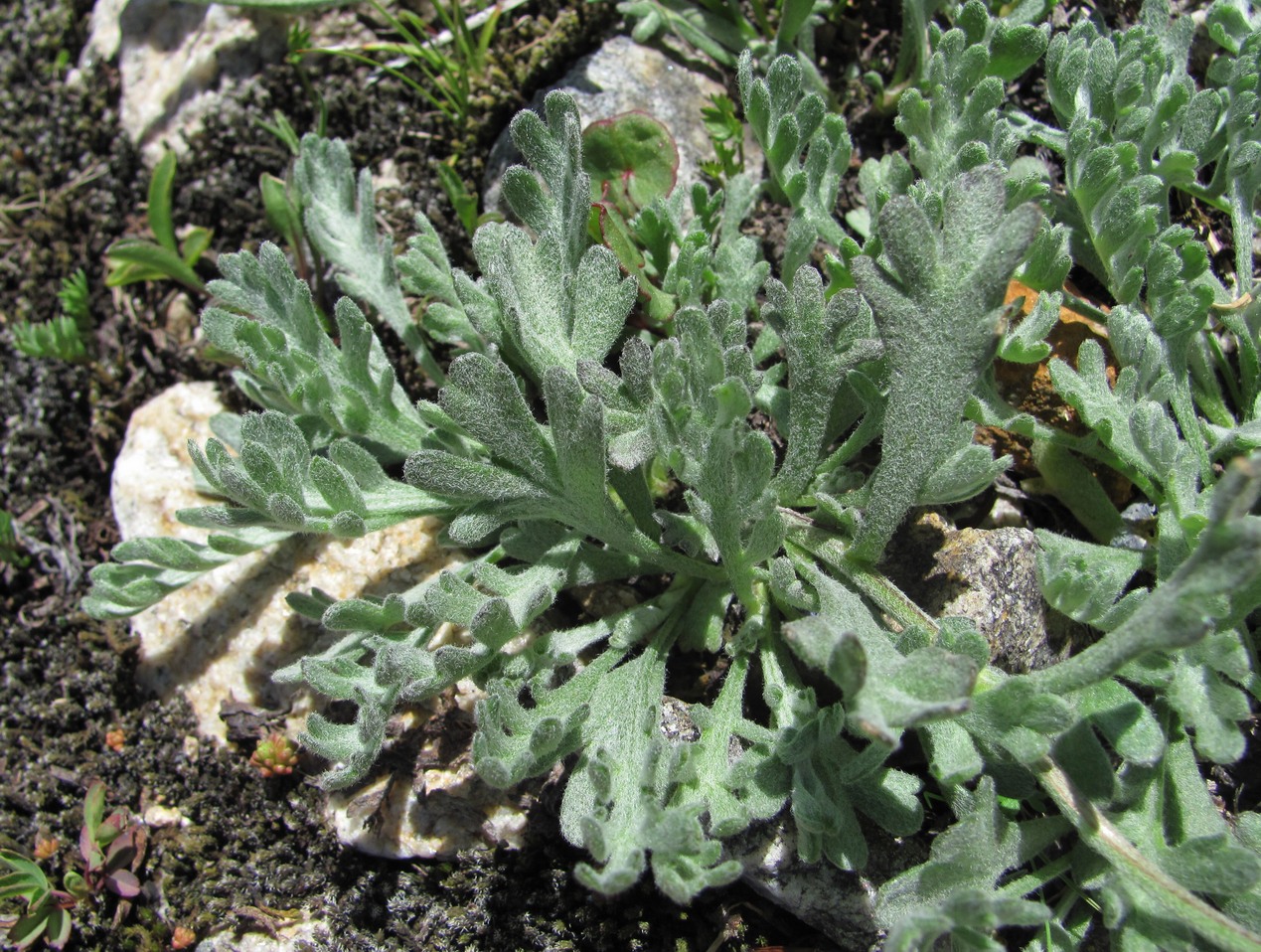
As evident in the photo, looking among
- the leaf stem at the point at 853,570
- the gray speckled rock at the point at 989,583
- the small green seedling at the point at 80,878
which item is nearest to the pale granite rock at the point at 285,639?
the small green seedling at the point at 80,878

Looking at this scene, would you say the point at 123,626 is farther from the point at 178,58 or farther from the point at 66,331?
the point at 178,58

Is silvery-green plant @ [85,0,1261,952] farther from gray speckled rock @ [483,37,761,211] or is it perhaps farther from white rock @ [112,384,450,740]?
gray speckled rock @ [483,37,761,211]

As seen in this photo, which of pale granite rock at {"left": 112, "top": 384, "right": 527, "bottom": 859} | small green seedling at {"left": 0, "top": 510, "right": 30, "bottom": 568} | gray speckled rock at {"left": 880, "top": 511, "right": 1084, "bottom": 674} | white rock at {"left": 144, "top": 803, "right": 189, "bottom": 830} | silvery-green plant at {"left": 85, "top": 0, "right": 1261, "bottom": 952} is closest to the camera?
silvery-green plant at {"left": 85, "top": 0, "right": 1261, "bottom": 952}

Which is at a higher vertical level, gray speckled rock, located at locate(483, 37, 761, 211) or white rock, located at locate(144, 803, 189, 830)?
gray speckled rock, located at locate(483, 37, 761, 211)

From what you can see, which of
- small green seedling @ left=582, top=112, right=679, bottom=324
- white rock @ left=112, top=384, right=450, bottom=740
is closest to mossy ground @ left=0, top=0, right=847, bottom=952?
white rock @ left=112, top=384, right=450, bottom=740

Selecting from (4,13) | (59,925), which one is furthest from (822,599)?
(4,13)

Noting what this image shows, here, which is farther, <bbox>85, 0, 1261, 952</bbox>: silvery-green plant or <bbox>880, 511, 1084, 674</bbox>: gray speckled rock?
<bbox>880, 511, 1084, 674</bbox>: gray speckled rock

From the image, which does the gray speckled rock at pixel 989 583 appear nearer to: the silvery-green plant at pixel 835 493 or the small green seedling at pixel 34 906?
the silvery-green plant at pixel 835 493

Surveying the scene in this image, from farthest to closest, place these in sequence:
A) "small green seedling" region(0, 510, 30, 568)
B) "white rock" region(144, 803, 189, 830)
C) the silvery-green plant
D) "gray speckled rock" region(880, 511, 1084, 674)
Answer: "small green seedling" region(0, 510, 30, 568) < "white rock" region(144, 803, 189, 830) < "gray speckled rock" region(880, 511, 1084, 674) < the silvery-green plant
